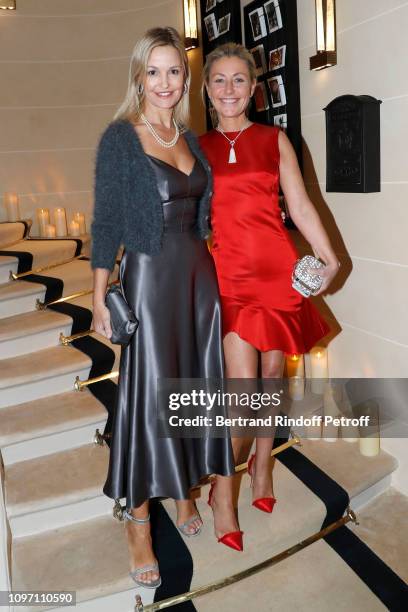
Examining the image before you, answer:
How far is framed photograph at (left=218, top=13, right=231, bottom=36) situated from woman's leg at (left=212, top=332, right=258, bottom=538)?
216 cm

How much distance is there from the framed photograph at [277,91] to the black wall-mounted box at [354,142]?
43 cm

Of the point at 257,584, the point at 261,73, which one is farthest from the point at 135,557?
the point at 261,73

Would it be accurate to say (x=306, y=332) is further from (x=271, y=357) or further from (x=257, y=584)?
(x=257, y=584)

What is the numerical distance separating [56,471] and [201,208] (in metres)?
1.32

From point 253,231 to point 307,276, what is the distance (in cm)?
26

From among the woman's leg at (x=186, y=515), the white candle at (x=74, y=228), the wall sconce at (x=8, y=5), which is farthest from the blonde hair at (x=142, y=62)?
the wall sconce at (x=8, y=5)

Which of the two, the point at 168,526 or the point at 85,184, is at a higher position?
the point at 85,184

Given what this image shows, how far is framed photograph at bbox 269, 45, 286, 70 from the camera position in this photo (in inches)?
119

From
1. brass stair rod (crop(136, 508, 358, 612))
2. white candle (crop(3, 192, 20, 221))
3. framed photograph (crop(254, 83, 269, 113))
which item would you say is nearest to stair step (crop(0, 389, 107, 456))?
brass stair rod (crop(136, 508, 358, 612))

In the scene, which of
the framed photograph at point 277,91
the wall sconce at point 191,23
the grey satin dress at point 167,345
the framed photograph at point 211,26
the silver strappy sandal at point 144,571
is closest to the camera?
the grey satin dress at point 167,345

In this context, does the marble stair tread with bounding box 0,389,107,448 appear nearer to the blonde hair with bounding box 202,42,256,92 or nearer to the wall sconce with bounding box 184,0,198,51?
the blonde hair with bounding box 202,42,256,92

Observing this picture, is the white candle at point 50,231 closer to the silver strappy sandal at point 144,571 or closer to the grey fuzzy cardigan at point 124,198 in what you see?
the grey fuzzy cardigan at point 124,198

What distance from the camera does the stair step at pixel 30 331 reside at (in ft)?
10.1

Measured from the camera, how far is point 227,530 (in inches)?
84.9
